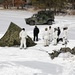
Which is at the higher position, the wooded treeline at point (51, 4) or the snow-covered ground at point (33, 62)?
the snow-covered ground at point (33, 62)

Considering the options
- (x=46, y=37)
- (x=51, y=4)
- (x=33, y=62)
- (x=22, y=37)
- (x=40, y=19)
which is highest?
(x=22, y=37)

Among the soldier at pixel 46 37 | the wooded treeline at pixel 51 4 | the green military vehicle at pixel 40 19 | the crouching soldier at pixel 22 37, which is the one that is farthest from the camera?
the wooded treeline at pixel 51 4

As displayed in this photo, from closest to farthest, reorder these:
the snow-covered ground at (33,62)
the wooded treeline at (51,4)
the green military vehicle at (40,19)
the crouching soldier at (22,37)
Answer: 1. the snow-covered ground at (33,62)
2. the crouching soldier at (22,37)
3. the green military vehicle at (40,19)
4. the wooded treeline at (51,4)

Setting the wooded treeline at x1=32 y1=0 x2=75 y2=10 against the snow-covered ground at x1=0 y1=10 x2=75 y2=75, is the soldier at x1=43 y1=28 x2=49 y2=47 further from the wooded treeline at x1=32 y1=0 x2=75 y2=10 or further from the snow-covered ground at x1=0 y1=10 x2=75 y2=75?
the wooded treeline at x1=32 y1=0 x2=75 y2=10

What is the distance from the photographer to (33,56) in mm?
16969

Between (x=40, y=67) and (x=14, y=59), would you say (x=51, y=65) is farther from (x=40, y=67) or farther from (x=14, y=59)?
(x=14, y=59)

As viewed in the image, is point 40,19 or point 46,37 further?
point 40,19

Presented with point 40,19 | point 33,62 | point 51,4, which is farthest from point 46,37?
point 51,4

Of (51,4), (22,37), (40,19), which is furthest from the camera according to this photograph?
(51,4)

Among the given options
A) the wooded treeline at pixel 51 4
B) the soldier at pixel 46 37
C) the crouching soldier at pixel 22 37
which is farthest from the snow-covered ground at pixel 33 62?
the wooded treeline at pixel 51 4

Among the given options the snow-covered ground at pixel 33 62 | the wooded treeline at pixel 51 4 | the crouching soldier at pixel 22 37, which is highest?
the crouching soldier at pixel 22 37

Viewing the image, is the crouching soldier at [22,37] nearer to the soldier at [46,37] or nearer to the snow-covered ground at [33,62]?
the snow-covered ground at [33,62]

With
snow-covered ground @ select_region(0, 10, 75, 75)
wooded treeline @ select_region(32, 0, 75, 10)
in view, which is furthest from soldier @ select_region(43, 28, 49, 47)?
wooded treeline @ select_region(32, 0, 75, 10)

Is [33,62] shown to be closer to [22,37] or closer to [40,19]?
[22,37]
